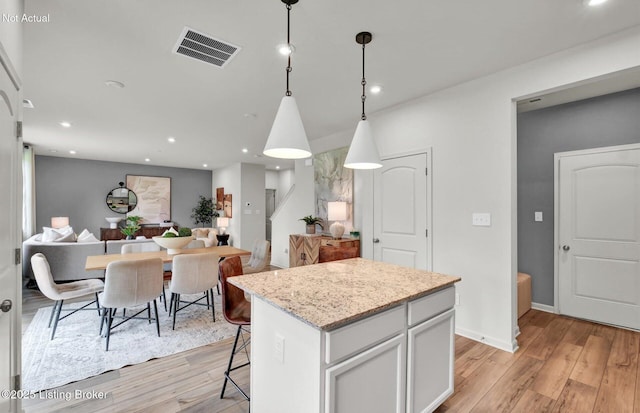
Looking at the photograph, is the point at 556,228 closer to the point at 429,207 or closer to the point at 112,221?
the point at 429,207

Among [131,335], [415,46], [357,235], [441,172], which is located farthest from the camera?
[357,235]

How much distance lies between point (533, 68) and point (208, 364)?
3.92 m

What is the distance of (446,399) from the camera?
1953 millimetres

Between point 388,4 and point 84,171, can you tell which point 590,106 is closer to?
point 388,4

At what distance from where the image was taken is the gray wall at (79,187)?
23.7 feet

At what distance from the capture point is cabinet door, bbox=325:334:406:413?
1.20 metres

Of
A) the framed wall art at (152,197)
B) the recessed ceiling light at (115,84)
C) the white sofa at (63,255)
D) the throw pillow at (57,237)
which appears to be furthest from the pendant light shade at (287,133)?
the framed wall art at (152,197)

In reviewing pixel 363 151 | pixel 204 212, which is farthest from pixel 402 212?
pixel 204 212

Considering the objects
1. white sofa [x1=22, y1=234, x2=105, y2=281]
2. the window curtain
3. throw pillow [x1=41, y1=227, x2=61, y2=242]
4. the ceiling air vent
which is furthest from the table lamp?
the window curtain

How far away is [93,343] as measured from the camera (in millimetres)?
2779

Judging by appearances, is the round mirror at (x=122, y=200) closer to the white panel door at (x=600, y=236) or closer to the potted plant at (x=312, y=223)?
the potted plant at (x=312, y=223)

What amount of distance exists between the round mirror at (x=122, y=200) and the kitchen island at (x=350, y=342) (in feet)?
26.9

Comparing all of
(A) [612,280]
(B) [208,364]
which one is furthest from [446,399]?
(A) [612,280]

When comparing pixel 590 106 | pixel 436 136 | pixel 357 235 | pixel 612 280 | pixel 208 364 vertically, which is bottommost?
pixel 208 364
